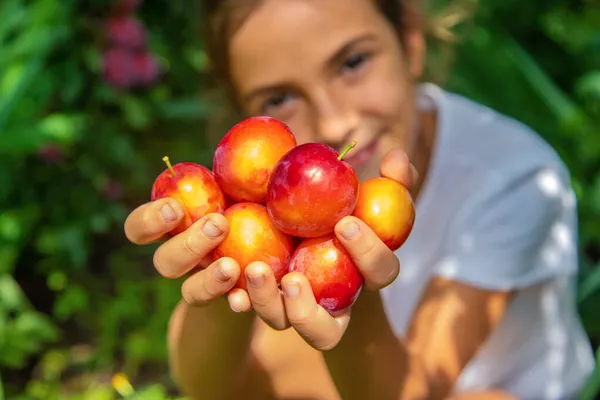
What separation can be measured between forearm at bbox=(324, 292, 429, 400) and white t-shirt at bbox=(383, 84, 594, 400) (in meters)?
0.37

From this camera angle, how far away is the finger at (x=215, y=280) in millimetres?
770

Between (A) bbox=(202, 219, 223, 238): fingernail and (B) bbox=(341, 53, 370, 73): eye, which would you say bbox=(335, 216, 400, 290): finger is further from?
(B) bbox=(341, 53, 370, 73): eye

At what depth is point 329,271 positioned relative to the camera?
0.79 metres

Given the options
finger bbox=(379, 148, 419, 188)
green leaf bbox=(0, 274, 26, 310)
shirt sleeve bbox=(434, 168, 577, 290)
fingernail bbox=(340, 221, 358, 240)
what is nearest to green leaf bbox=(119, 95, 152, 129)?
green leaf bbox=(0, 274, 26, 310)

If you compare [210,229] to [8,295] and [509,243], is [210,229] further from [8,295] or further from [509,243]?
[8,295]

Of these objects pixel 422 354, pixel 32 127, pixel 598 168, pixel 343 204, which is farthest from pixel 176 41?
pixel 343 204

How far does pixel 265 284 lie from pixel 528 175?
892 mm

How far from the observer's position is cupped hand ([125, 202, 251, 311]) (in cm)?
77

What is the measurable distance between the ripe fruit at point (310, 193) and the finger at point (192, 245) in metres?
0.07

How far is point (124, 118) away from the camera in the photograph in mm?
2414

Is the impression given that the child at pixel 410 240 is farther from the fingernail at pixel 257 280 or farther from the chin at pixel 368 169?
the fingernail at pixel 257 280

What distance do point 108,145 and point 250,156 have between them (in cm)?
151

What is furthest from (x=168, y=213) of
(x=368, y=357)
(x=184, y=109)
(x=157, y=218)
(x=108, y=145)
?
(x=184, y=109)

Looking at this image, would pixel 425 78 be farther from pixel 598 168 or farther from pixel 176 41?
pixel 176 41
